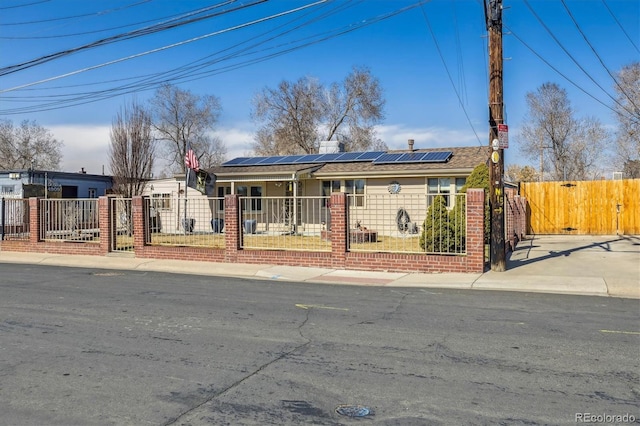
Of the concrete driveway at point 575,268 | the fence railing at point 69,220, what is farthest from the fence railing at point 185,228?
the concrete driveway at point 575,268

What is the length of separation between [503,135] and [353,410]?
9950mm

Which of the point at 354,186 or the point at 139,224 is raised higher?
the point at 354,186

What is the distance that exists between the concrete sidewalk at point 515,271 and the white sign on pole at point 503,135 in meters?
3.02

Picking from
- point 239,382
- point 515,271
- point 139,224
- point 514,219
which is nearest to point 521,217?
point 514,219

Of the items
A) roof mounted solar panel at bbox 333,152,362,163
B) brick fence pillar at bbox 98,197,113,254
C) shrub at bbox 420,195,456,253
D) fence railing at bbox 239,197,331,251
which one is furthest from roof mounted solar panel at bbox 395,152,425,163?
brick fence pillar at bbox 98,197,113,254

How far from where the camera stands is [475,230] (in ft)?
42.6

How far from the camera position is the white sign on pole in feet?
42.2

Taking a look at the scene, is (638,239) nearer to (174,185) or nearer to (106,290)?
(106,290)

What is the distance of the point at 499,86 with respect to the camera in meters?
13.0

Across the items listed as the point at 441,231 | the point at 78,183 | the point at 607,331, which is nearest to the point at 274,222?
the point at 441,231

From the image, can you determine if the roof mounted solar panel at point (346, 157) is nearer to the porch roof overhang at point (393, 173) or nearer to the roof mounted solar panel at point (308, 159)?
the roof mounted solar panel at point (308, 159)

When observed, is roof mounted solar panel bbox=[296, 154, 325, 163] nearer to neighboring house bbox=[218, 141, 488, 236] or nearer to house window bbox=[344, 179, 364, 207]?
neighboring house bbox=[218, 141, 488, 236]

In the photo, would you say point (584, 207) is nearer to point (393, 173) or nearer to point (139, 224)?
point (393, 173)

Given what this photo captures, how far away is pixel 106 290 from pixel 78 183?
82.0ft
